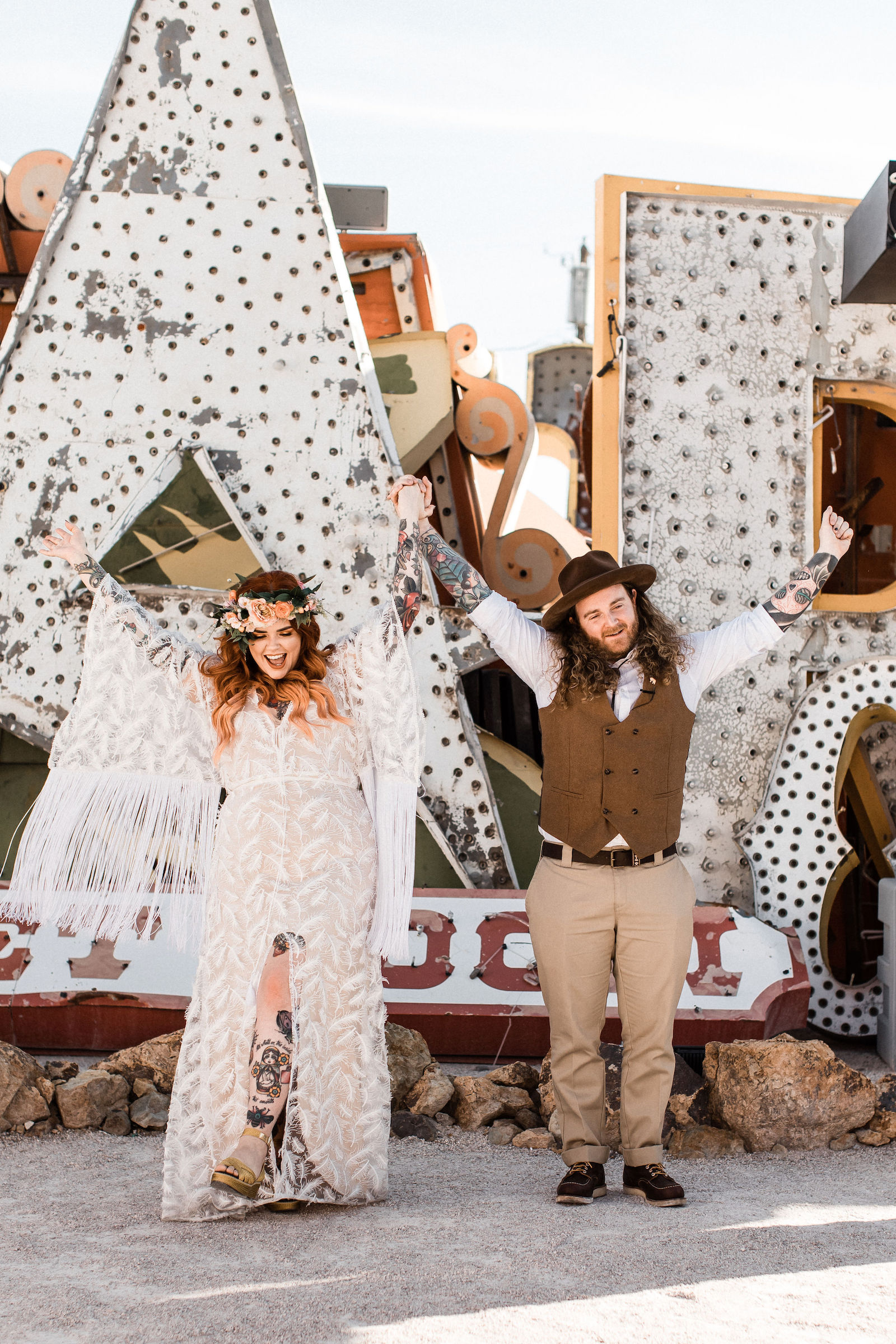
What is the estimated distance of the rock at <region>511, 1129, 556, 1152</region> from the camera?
395 centimetres

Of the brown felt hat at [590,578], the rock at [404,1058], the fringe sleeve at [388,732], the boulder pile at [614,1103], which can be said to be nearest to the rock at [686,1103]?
the boulder pile at [614,1103]

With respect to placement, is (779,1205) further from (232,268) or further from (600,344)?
(232,268)

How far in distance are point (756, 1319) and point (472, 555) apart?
5.32 metres

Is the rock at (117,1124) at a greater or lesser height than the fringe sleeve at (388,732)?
lesser

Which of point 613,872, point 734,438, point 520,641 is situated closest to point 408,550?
point 520,641

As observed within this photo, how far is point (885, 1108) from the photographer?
4.15 meters

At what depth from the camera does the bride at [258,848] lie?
3.20 m

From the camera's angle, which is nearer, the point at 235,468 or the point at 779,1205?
the point at 779,1205

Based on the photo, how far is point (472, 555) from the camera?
7.29 metres

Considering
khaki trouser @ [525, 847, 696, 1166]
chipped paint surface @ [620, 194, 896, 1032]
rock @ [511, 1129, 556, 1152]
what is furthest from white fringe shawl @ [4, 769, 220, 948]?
chipped paint surface @ [620, 194, 896, 1032]

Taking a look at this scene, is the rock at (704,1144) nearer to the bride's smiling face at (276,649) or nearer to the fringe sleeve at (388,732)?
the fringe sleeve at (388,732)

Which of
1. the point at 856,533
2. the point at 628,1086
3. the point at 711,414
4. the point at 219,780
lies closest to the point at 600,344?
the point at 711,414

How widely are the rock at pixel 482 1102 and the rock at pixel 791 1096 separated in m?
0.68

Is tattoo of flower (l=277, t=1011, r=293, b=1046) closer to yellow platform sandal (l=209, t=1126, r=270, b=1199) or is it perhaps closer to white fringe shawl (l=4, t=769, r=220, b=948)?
yellow platform sandal (l=209, t=1126, r=270, b=1199)
